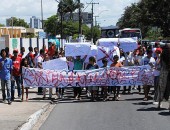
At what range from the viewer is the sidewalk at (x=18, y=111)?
1101 centimetres

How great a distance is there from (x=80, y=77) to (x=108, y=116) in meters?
4.23

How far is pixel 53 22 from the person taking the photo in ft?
362

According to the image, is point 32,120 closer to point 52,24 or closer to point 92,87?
point 92,87

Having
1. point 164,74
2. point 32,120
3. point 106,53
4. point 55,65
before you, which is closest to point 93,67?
point 55,65

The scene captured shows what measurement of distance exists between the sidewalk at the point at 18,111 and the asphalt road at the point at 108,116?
0.58m

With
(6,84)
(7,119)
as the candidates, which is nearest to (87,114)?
(7,119)

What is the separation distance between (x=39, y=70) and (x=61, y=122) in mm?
5292

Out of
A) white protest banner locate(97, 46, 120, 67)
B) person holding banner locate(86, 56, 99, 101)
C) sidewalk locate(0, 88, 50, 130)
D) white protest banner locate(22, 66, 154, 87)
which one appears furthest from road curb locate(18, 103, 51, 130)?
white protest banner locate(97, 46, 120, 67)

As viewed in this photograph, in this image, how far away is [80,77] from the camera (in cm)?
1652

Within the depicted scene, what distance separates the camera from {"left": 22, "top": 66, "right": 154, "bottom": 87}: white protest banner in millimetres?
16438

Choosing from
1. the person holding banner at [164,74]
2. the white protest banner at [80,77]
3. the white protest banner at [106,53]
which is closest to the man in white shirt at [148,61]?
the white protest banner at [80,77]

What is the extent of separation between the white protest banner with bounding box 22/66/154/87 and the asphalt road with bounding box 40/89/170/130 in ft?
2.53

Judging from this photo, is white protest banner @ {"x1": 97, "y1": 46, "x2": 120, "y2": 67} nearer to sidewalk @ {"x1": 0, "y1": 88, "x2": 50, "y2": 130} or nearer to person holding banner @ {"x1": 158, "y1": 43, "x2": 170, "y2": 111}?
sidewalk @ {"x1": 0, "y1": 88, "x2": 50, "y2": 130}

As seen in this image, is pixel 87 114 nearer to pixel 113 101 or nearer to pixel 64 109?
pixel 64 109
